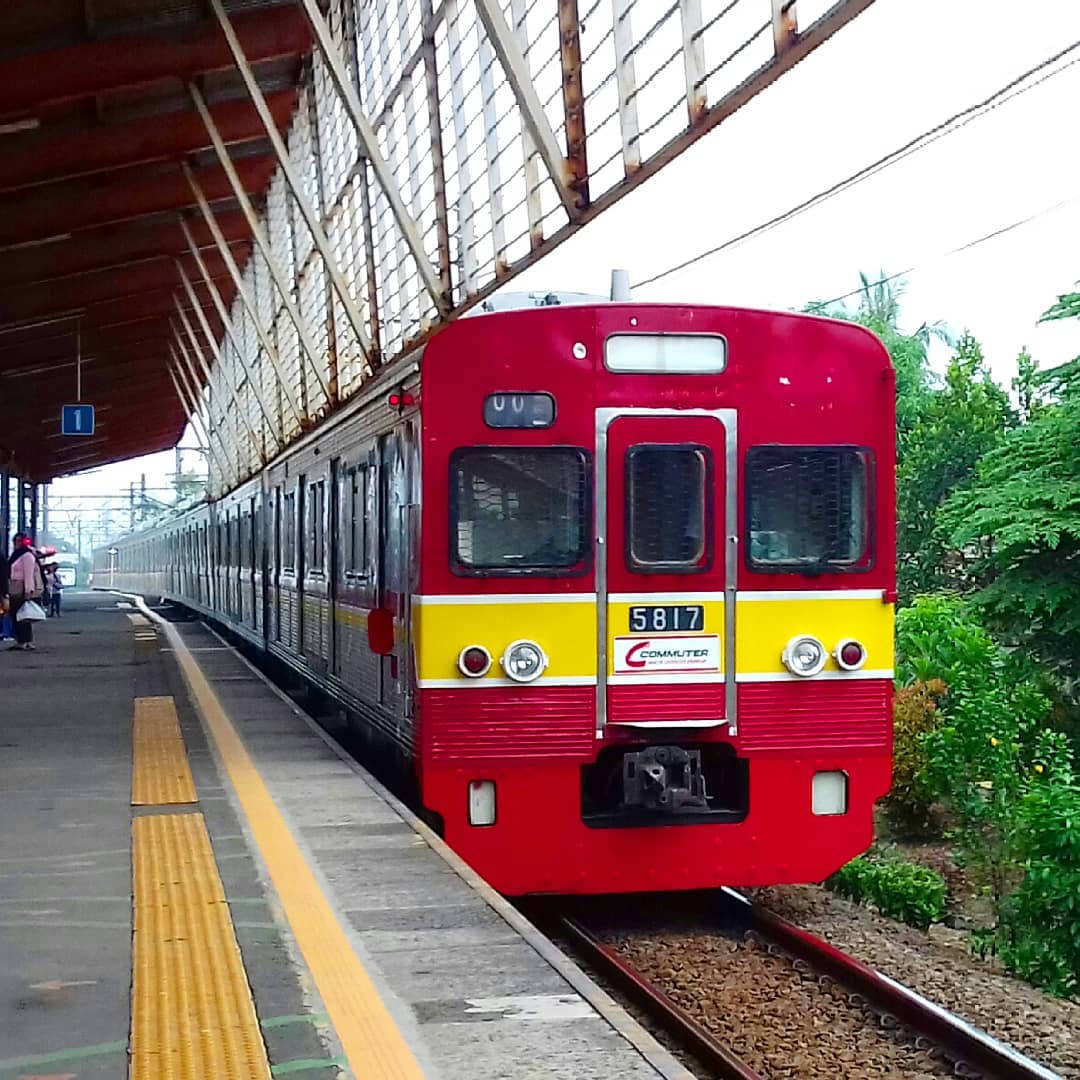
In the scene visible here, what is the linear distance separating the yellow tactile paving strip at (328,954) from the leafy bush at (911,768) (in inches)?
303

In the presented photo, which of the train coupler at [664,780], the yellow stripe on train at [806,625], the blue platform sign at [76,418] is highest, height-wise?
the blue platform sign at [76,418]

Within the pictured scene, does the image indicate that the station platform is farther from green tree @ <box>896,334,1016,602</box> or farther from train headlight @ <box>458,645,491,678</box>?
green tree @ <box>896,334,1016,602</box>

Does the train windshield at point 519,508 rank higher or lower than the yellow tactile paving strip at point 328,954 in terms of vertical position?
higher

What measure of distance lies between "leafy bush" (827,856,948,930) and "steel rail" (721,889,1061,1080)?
292cm

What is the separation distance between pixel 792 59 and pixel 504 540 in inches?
93.0

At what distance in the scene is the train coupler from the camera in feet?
24.7

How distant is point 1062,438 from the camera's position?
18.3m

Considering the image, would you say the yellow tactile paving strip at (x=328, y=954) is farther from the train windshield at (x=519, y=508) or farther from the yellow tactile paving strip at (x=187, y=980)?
the train windshield at (x=519, y=508)

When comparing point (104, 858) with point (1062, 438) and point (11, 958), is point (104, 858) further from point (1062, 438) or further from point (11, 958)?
point (1062, 438)

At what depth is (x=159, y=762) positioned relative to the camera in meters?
9.66

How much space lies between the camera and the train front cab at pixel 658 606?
7.56 m

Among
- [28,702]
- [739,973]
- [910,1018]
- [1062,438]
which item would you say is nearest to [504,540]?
[739,973]

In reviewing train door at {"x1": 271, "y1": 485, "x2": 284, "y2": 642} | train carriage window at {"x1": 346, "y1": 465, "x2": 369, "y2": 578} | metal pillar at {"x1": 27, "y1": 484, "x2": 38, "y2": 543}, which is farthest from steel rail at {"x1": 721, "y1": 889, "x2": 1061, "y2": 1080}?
metal pillar at {"x1": 27, "y1": 484, "x2": 38, "y2": 543}

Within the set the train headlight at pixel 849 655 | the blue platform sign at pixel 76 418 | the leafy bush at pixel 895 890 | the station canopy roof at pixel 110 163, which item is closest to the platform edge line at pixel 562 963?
the train headlight at pixel 849 655
